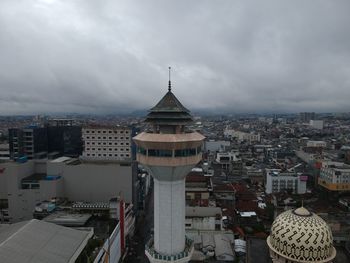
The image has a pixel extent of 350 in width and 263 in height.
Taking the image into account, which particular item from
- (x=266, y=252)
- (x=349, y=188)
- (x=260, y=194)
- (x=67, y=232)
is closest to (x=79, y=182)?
(x=67, y=232)

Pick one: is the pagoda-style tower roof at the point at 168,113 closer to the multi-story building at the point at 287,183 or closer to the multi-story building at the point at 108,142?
the multi-story building at the point at 287,183

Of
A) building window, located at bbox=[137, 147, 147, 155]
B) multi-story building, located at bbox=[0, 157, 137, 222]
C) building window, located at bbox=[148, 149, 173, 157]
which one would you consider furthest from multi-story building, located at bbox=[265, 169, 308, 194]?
building window, located at bbox=[148, 149, 173, 157]

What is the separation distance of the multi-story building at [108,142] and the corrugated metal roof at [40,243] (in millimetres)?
40617

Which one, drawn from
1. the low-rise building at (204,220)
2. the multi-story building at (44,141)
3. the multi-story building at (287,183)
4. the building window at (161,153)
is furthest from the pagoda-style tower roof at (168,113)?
the multi-story building at (44,141)

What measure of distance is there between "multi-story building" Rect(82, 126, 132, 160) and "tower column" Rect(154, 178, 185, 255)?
52466 millimetres

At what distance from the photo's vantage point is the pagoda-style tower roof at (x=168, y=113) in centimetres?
2069

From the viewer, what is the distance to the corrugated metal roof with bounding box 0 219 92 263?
25281mm

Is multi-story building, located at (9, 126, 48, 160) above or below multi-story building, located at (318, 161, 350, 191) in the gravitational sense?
above

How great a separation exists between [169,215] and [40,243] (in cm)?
1460

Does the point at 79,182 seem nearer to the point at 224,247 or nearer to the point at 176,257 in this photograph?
the point at 224,247

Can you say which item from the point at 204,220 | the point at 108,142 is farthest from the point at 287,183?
the point at 108,142

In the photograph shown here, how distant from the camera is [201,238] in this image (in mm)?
41688

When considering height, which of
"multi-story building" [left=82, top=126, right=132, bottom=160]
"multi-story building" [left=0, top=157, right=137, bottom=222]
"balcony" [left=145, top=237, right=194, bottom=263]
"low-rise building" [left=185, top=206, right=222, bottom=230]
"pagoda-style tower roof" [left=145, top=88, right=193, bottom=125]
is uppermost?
"pagoda-style tower roof" [left=145, top=88, right=193, bottom=125]

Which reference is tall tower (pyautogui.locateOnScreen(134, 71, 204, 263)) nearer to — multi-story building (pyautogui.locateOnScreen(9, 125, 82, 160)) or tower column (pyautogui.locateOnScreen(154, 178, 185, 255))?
tower column (pyautogui.locateOnScreen(154, 178, 185, 255))
